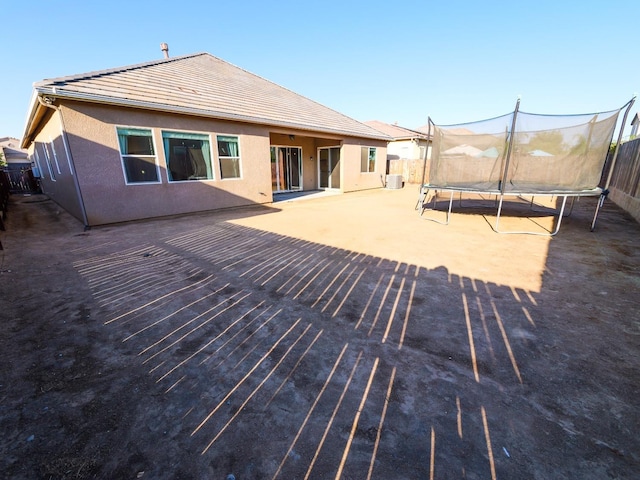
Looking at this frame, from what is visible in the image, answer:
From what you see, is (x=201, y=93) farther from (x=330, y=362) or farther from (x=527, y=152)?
(x=330, y=362)

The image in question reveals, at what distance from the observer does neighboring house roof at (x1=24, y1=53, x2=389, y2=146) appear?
21.7 ft

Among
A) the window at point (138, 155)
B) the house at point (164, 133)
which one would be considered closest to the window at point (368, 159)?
the house at point (164, 133)

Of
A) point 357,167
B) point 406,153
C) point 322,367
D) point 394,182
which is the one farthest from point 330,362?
point 406,153

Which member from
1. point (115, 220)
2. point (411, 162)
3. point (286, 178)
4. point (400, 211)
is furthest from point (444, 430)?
point (411, 162)

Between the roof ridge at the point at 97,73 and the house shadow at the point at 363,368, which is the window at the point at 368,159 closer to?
the roof ridge at the point at 97,73

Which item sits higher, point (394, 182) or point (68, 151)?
point (68, 151)

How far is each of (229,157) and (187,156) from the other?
1362 mm

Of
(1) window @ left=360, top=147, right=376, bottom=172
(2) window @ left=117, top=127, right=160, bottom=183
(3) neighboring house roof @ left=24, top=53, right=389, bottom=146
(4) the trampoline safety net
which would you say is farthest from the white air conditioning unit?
(2) window @ left=117, top=127, right=160, bottom=183

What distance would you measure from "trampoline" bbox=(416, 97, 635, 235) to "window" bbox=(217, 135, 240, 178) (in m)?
6.22

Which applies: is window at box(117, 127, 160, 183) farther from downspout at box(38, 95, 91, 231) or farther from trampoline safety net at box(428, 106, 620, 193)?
trampoline safety net at box(428, 106, 620, 193)

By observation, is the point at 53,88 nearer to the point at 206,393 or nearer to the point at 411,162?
the point at 206,393

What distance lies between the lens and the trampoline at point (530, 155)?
571 cm

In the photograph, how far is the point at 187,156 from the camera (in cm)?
823

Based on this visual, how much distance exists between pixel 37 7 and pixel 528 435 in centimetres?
1258
